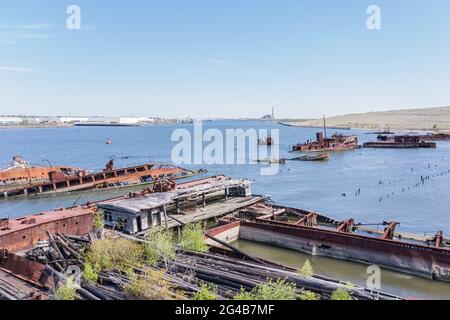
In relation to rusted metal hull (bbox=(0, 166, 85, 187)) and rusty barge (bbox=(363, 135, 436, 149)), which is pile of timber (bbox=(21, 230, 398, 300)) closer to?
rusted metal hull (bbox=(0, 166, 85, 187))

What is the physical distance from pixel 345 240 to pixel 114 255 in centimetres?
1526

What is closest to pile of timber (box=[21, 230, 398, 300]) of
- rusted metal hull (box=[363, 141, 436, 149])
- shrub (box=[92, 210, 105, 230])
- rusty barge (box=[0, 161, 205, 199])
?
shrub (box=[92, 210, 105, 230])

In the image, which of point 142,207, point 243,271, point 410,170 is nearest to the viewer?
point 243,271

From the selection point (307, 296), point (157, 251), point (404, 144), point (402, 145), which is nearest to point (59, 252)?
point (157, 251)

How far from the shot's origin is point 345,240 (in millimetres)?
25828

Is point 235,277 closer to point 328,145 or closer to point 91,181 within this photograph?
point 91,181

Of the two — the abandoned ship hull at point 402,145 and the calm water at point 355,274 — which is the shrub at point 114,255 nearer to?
the calm water at point 355,274

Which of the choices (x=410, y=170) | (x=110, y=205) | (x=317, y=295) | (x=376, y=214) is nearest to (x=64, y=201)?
(x=110, y=205)

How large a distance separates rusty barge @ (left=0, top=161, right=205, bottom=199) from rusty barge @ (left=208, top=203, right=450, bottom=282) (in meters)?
20.0

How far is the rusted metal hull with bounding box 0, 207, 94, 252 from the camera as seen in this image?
859 inches

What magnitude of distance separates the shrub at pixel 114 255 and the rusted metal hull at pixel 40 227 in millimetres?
6001
